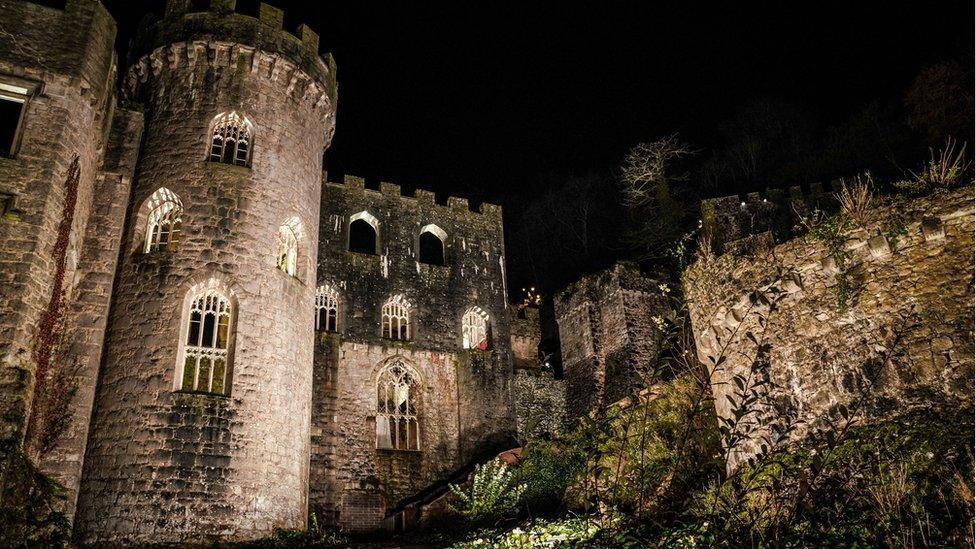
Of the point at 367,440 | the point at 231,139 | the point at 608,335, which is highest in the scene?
the point at 231,139

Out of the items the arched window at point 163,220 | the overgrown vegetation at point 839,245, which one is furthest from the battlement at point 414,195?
the overgrown vegetation at point 839,245

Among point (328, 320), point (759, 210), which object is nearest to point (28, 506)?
point (328, 320)

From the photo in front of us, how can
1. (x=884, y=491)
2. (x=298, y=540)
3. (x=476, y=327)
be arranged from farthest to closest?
(x=476, y=327) → (x=298, y=540) → (x=884, y=491)

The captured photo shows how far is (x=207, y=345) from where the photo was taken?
15.4 m

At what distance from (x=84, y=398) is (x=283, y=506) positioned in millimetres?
4724

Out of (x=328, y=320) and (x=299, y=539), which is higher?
(x=328, y=320)

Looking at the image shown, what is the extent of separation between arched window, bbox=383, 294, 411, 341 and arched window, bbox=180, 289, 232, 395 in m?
7.96

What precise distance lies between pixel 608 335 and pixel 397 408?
28.6 ft

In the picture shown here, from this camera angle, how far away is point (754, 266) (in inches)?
423

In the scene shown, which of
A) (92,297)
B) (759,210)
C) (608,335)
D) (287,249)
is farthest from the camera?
(759,210)

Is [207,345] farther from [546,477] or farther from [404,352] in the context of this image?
[546,477]

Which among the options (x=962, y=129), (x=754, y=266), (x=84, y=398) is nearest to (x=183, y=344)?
(x=84, y=398)

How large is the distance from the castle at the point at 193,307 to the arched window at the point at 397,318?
490 millimetres

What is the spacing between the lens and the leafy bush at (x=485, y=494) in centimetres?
1859
